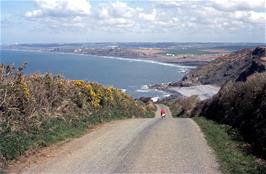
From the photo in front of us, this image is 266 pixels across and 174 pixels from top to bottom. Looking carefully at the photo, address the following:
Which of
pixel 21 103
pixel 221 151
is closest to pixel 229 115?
pixel 221 151

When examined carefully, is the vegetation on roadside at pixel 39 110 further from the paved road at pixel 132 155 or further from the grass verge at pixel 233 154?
→ the grass verge at pixel 233 154

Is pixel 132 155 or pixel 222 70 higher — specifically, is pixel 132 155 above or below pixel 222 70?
above

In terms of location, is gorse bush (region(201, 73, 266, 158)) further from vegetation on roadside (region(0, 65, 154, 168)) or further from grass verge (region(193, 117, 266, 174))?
vegetation on roadside (region(0, 65, 154, 168))

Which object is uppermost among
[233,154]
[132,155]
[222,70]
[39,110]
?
[39,110]

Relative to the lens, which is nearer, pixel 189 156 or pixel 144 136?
pixel 189 156

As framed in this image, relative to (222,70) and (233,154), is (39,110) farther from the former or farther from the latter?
(222,70)

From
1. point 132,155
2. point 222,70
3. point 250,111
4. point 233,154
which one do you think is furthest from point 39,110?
point 222,70

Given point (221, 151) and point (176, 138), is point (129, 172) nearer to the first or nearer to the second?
point (221, 151)

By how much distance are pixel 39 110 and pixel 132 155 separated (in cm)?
534

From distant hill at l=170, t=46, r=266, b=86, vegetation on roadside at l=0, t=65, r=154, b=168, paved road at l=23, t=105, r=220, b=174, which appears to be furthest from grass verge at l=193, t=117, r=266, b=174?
distant hill at l=170, t=46, r=266, b=86

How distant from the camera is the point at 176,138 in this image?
1844 cm

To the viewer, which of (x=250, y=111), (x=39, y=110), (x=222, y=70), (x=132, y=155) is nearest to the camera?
(x=132, y=155)

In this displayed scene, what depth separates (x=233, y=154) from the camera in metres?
14.6

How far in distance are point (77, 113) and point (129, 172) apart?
36.8ft
